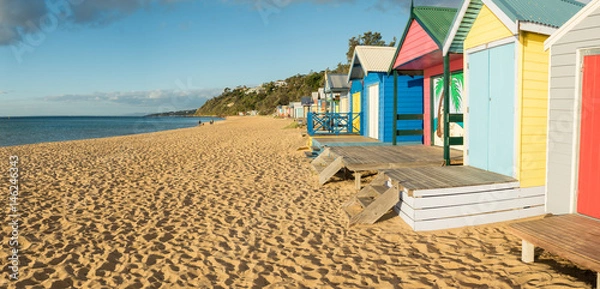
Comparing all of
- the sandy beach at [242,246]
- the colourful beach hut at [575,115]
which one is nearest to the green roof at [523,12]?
the colourful beach hut at [575,115]

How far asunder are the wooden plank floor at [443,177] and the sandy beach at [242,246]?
68 cm

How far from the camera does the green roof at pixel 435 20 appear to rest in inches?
298

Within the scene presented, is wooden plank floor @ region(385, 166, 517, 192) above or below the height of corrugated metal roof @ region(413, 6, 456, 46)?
below

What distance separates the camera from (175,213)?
6.60m

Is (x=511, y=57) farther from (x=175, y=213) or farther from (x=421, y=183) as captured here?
(x=175, y=213)

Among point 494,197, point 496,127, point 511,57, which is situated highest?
point 511,57

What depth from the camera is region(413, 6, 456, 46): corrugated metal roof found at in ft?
24.9

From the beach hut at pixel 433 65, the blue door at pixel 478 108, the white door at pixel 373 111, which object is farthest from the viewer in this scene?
the white door at pixel 373 111

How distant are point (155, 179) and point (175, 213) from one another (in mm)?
3766

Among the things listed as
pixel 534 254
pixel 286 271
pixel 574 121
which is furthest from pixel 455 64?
pixel 286 271

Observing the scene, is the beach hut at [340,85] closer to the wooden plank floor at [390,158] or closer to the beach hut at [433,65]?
the beach hut at [433,65]

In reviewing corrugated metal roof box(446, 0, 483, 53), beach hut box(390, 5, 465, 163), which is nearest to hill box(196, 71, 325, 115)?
beach hut box(390, 5, 465, 163)

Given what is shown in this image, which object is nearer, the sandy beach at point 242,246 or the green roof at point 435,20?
the sandy beach at point 242,246

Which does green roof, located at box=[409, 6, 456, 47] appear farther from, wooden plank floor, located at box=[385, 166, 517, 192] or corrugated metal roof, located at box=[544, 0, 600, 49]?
wooden plank floor, located at box=[385, 166, 517, 192]
